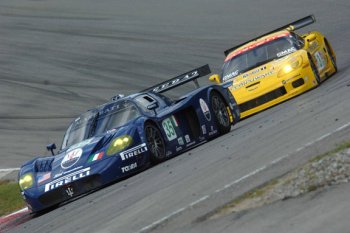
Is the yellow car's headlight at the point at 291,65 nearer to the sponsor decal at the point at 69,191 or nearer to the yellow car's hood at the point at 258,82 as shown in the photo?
the yellow car's hood at the point at 258,82

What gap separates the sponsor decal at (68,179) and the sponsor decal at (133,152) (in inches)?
18.9

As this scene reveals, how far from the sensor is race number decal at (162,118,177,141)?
40.0ft

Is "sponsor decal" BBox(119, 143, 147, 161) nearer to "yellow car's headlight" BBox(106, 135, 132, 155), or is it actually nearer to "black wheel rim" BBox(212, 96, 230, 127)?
"yellow car's headlight" BBox(106, 135, 132, 155)

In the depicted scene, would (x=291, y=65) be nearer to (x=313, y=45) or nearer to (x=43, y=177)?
(x=313, y=45)

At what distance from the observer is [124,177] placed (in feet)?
37.7

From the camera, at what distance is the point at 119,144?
36.7 feet

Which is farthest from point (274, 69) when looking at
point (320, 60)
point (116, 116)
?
point (116, 116)

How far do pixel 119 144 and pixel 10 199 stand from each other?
2.71m

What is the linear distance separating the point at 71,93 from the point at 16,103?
4.40 ft

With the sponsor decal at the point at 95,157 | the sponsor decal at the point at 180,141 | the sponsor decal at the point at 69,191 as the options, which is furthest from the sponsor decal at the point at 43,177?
the sponsor decal at the point at 180,141

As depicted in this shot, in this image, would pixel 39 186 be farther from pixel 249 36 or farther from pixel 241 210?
pixel 249 36

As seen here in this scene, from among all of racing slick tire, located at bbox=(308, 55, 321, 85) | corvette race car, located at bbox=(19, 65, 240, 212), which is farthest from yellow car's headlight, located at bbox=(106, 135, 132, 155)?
racing slick tire, located at bbox=(308, 55, 321, 85)

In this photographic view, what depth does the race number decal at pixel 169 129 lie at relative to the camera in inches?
A: 480

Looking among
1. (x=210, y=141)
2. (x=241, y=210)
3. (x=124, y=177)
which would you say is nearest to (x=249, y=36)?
(x=210, y=141)
